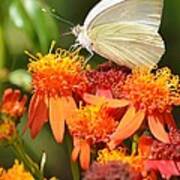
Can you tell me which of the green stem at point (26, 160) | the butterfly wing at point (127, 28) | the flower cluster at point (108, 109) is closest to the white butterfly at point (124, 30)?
the butterfly wing at point (127, 28)

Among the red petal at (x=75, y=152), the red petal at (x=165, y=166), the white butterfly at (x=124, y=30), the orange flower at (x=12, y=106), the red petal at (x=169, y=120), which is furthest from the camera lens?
the white butterfly at (x=124, y=30)

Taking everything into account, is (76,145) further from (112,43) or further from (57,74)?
(112,43)

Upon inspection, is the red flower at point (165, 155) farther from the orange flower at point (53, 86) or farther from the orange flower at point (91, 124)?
the orange flower at point (53, 86)

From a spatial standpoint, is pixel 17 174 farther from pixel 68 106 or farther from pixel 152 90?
pixel 152 90

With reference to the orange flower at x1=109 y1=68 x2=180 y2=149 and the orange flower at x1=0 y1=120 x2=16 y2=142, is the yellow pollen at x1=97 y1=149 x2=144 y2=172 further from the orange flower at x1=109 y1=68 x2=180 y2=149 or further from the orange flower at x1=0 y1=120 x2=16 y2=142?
the orange flower at x1=0 y1=120 x2=16 y2=142

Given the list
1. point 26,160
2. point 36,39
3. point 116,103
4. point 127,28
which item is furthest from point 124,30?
point 26,160

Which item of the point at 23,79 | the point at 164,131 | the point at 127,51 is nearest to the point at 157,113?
the point at 164,131
